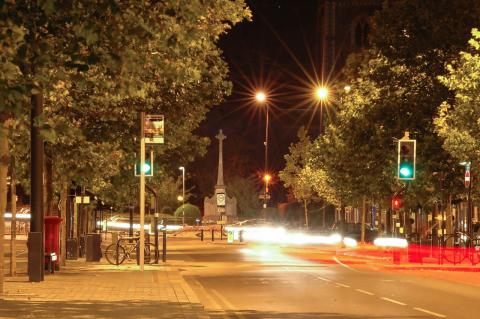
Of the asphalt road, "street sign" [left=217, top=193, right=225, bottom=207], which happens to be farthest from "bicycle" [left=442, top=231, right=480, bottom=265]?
"street sign" [left=217, top=193, right=225, bottom=207]

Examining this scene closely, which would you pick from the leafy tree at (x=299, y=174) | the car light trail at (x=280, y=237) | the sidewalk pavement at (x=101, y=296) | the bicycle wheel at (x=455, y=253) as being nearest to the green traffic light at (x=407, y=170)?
the bicycle wheel at (x=455, y=253)

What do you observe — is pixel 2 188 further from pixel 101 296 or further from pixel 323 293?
pixel 323 293

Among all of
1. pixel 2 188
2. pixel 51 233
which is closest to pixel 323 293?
pixel 2 188

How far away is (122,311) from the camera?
17328 millimetres

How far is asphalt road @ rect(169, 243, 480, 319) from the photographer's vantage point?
18.8 metres

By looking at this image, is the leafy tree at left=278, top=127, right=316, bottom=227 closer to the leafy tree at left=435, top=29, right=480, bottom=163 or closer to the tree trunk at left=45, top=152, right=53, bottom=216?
the leafy tree at left=435, top=29, right=480, bottom=163

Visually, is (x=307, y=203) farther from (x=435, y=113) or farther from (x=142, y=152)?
(x=142, y=152)

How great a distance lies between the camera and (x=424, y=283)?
2833cm

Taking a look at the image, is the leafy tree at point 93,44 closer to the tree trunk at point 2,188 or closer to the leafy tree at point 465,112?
the tree trunk at point 2,188

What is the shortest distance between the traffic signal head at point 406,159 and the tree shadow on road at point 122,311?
1630 cm

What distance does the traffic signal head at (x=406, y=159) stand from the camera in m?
34.3

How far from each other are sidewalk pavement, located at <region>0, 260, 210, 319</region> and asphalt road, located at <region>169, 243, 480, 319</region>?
2.43ft

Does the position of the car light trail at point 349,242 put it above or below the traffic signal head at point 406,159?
below

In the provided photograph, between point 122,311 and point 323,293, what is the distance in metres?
7.27
